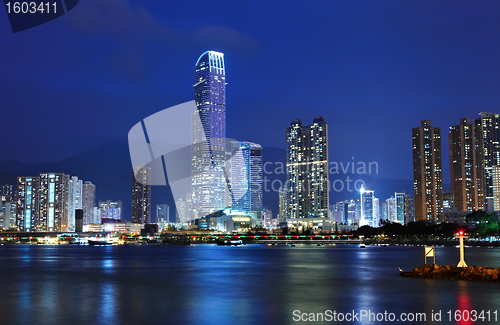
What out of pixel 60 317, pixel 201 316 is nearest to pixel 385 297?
pixel 201 316

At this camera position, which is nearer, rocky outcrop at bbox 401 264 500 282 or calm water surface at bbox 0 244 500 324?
calm water surface at bbox 0 244 500 324

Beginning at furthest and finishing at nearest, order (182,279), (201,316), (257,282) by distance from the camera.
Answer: (182,279)
(257,282)
(201,316)

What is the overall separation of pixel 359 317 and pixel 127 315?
9.49 metres

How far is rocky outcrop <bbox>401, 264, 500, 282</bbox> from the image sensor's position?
3288 centimetres

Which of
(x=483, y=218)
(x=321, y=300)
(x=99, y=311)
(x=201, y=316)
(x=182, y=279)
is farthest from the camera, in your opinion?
(x=483, y=218)

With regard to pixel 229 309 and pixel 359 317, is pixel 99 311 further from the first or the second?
pixel 359 317

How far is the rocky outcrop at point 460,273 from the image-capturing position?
3288 cm

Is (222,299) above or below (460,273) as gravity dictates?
below

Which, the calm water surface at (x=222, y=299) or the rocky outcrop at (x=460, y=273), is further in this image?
the rocky outcrop at (x=460, y=273)

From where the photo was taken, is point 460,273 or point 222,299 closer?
point 222,299

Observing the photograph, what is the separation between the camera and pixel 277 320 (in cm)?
1986

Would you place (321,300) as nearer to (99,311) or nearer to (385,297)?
(385,297)

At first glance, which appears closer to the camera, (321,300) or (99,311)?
(99,311)

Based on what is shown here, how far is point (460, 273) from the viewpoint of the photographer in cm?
3453
